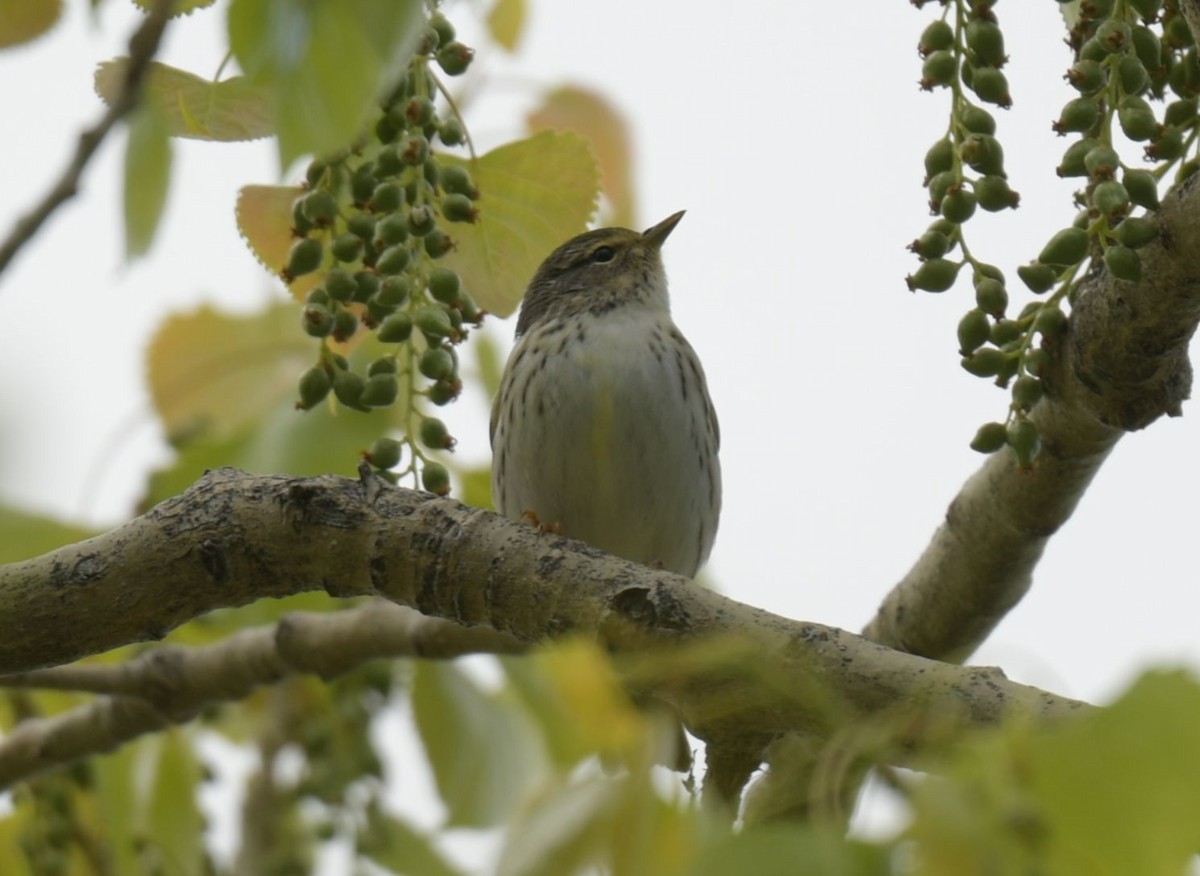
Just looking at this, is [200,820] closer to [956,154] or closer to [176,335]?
[176,335]

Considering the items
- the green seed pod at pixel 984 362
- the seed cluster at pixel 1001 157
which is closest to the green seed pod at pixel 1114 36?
the seed cluster at pixel 1001 157

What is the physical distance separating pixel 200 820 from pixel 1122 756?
3632 mm

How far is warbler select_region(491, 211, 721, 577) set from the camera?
15.5ft

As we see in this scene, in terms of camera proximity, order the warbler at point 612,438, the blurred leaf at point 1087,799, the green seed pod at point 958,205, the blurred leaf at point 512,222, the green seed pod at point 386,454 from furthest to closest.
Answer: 1. the warbler at point 612,438
2. the blurred leaf at point 512,222
3. the green seed pod at point 386,454
4. the green seed pod at point 958,205
5. the blurred leaf at point 1087,799

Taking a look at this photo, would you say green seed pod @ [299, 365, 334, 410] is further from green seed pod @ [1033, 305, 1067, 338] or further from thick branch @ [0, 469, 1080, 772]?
green seed pod @ [1033, 305, 1067, 338]

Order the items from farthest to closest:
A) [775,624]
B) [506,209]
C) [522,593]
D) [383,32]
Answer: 1. [506,209]
2. [522,593]
3. [775,624]
4. [383,32]

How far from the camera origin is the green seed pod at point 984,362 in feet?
8.63

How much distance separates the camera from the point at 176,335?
5324 mm

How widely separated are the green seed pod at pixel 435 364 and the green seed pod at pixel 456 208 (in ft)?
0.84

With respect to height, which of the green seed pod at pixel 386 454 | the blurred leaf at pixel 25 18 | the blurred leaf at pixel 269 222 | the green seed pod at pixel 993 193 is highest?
the blurred leaf at pixel 269 222

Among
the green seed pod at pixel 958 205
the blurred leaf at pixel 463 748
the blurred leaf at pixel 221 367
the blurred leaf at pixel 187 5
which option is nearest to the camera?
the blurred leaf at pixel 187 5

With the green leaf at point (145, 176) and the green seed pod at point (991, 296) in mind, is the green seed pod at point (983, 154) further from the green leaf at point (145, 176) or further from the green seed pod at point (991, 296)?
the green leaf at point (145, 176)

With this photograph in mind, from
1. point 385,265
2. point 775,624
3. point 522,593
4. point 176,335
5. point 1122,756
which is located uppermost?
point 176,335

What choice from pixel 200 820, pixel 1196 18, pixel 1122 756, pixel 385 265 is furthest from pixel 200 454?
pixel 1122 756
